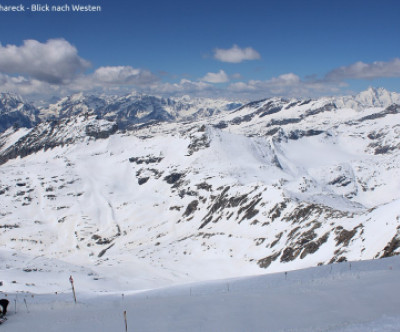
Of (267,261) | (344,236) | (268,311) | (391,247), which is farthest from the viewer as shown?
(267,261)

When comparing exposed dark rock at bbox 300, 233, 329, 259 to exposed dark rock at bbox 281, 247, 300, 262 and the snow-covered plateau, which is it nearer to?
the snow-covered plateau

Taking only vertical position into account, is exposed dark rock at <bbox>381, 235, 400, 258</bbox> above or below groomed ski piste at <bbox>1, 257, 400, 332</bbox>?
below

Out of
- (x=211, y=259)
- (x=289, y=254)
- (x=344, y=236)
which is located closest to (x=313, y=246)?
(x=289, y=254)

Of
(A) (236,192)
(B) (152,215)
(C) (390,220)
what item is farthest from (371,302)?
(B) (152,215)

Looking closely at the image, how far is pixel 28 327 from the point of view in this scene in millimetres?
19547

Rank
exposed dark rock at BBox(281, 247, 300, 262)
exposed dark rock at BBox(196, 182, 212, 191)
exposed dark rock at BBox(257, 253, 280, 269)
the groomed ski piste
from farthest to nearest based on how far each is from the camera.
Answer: exposed dark rock at BBox(196, 182, 212, 191) → exposed dark rock at BBox(257, 253, 280, 269) → exposed dark rock at BBox(281, 247, 300, 262) → the groomed ski piste

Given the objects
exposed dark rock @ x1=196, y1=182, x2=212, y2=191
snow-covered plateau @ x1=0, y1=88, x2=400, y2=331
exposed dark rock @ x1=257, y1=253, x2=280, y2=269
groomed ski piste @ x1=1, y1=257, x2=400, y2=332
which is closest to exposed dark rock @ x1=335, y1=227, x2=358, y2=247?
snow-covered plateau @ x1=0, y1=88, x2=400, y2=331

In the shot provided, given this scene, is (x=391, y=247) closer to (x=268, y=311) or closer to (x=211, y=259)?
(x=268, y=311)

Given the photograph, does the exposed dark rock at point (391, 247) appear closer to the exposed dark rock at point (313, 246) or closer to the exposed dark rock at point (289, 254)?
the exposed dark rock at point (313, 246)

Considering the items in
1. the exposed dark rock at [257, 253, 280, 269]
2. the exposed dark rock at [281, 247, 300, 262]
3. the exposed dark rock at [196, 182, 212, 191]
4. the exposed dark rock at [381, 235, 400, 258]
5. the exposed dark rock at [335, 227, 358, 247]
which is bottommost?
the exposed dark rock at [257, 253, 280, 269]

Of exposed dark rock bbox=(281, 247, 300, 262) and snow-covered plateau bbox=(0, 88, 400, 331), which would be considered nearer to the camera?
snow-covered plateau bbox=(0, 88, 400, 331)

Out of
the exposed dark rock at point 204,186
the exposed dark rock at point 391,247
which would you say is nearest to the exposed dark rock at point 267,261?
the exposed dark rock at point 391,247

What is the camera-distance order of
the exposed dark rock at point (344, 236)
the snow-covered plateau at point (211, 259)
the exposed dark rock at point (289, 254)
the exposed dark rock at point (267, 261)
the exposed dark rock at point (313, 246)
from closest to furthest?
the snow-covered plateau at point (211, 259), the exposed dark rock at point (344, 236), the exposed dark rock at point (313, 246), the exposed dark rock at point (289, 254), the exposed dark rock at point (267, 261)

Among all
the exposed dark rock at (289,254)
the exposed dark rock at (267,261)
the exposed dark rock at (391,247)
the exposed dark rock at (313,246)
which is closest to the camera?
the exposed dark rock at (391,247)
